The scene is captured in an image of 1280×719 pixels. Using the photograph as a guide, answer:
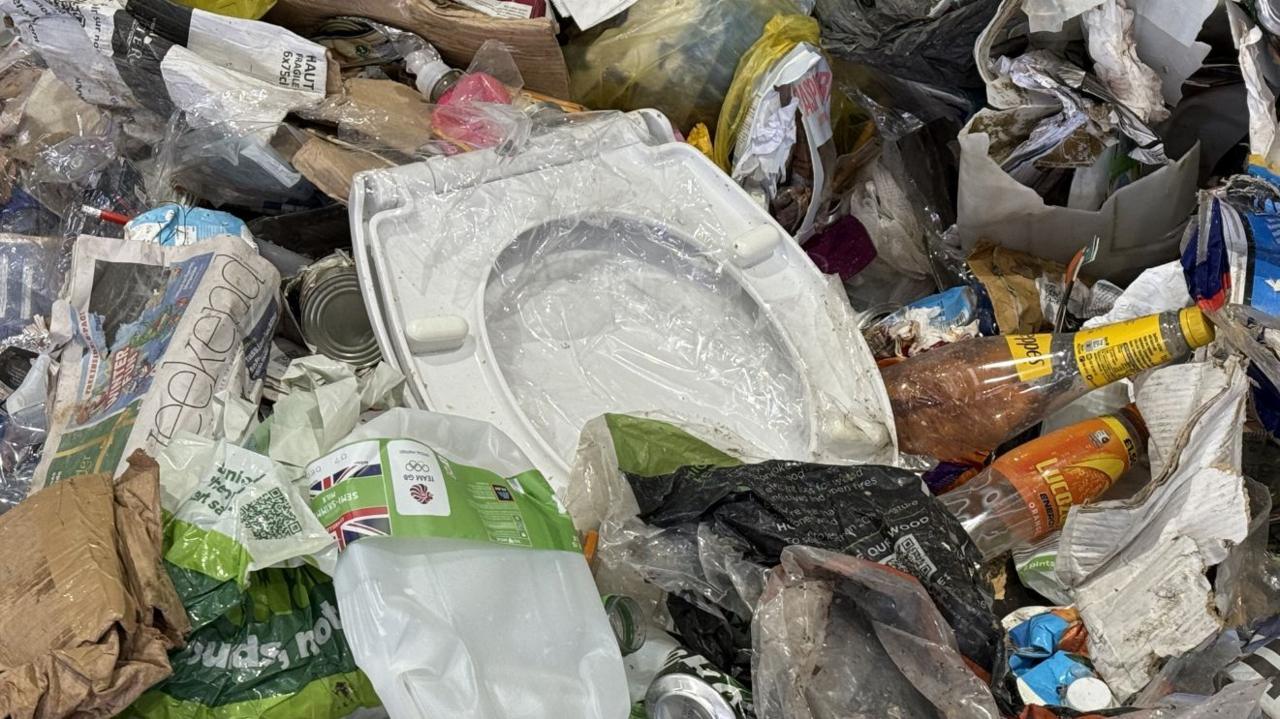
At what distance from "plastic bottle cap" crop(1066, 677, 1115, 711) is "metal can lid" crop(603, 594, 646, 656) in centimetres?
40

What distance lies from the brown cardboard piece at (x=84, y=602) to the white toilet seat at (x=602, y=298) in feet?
1.09

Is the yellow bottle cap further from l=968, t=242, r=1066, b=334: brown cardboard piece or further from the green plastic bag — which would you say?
the green plastic bag

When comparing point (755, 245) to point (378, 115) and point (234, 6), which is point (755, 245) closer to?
point (378, 115)

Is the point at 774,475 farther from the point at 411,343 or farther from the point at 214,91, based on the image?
the point at 214,91

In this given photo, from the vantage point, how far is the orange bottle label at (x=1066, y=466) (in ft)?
3.86

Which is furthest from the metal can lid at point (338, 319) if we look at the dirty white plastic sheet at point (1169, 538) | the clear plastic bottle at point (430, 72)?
the dirty white plastic sheet at point (1169, 538)

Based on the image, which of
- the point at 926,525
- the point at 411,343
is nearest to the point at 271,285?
the point at 411,343

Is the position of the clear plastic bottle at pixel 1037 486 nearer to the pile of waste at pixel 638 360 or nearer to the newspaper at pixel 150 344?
the pile of waste at pixel 638 360

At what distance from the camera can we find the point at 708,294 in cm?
129

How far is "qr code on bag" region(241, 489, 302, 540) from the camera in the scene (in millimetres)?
864

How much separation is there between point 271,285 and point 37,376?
0.29 meters

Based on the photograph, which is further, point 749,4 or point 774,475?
point 749,4

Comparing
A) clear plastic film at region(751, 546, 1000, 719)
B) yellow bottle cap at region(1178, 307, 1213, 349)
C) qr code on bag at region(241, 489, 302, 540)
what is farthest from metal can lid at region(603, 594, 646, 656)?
yellow bottle cap at region(1178, 307, 1213, 349)

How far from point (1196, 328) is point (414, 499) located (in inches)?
33.0
